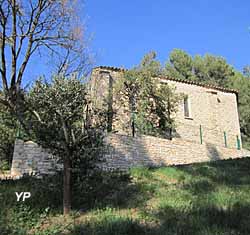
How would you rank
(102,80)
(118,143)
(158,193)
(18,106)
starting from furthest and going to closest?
1. (102,80)
2. (118,143)
3. (18,106)
4. (158,193)

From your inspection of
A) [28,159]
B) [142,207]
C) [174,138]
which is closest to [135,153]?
[174,138]

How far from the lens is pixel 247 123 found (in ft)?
85.3

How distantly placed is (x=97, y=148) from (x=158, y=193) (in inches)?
61.7

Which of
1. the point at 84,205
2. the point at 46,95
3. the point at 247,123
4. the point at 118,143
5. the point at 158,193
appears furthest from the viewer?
the point at 247,123

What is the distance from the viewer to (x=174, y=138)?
14914 millimetres

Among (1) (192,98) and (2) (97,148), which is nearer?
(2) (97,148)

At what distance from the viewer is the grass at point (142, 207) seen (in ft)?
17.5

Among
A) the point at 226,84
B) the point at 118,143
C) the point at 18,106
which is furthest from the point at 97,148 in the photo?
the point at 226,84

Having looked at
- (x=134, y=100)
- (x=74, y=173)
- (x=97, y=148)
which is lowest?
(x=74, y=173)

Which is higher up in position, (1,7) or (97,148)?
(1,7)

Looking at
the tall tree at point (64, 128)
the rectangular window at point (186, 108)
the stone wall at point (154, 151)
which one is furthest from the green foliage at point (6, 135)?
the rectangular window at point (186, 108)

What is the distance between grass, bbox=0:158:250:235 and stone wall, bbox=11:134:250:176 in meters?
2.93

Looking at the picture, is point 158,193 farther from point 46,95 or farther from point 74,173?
point 46,95

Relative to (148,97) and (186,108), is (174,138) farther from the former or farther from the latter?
(186,108)
